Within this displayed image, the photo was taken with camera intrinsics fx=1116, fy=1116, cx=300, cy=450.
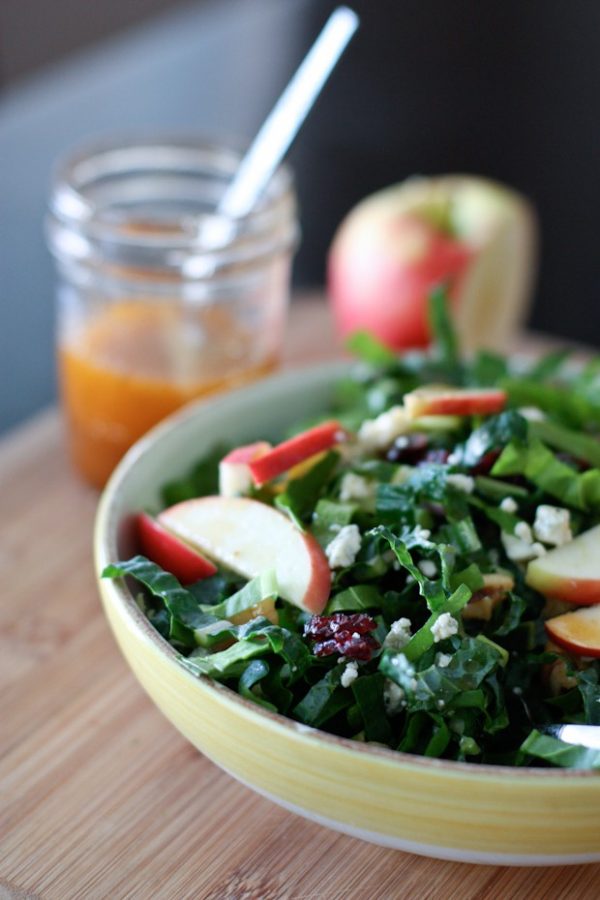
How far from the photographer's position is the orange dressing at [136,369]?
1.97 meters

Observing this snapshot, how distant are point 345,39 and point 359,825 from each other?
132 centimetres

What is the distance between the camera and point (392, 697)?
129 cm

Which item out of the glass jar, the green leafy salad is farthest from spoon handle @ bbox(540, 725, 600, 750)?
the glass jar

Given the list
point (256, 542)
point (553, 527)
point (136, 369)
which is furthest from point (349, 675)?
point (136, 369)

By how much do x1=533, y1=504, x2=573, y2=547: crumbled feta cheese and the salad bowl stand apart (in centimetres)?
37

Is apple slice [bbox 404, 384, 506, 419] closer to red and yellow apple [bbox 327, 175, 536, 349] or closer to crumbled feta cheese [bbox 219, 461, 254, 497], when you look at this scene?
crumbled feta cheese [bbox 219, 461, 254, 497]

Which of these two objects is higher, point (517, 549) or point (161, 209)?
point (161, 209)

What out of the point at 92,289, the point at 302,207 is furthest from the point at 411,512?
the point at 302,207

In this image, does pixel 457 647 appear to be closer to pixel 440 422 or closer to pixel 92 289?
pixel 440 422

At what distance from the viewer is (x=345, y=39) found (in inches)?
75.6

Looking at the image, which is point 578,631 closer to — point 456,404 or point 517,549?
point 517,549

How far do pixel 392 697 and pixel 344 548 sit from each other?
207mm

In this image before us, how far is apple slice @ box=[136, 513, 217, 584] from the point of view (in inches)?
58.4

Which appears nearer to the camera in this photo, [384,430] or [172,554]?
[172,554]
